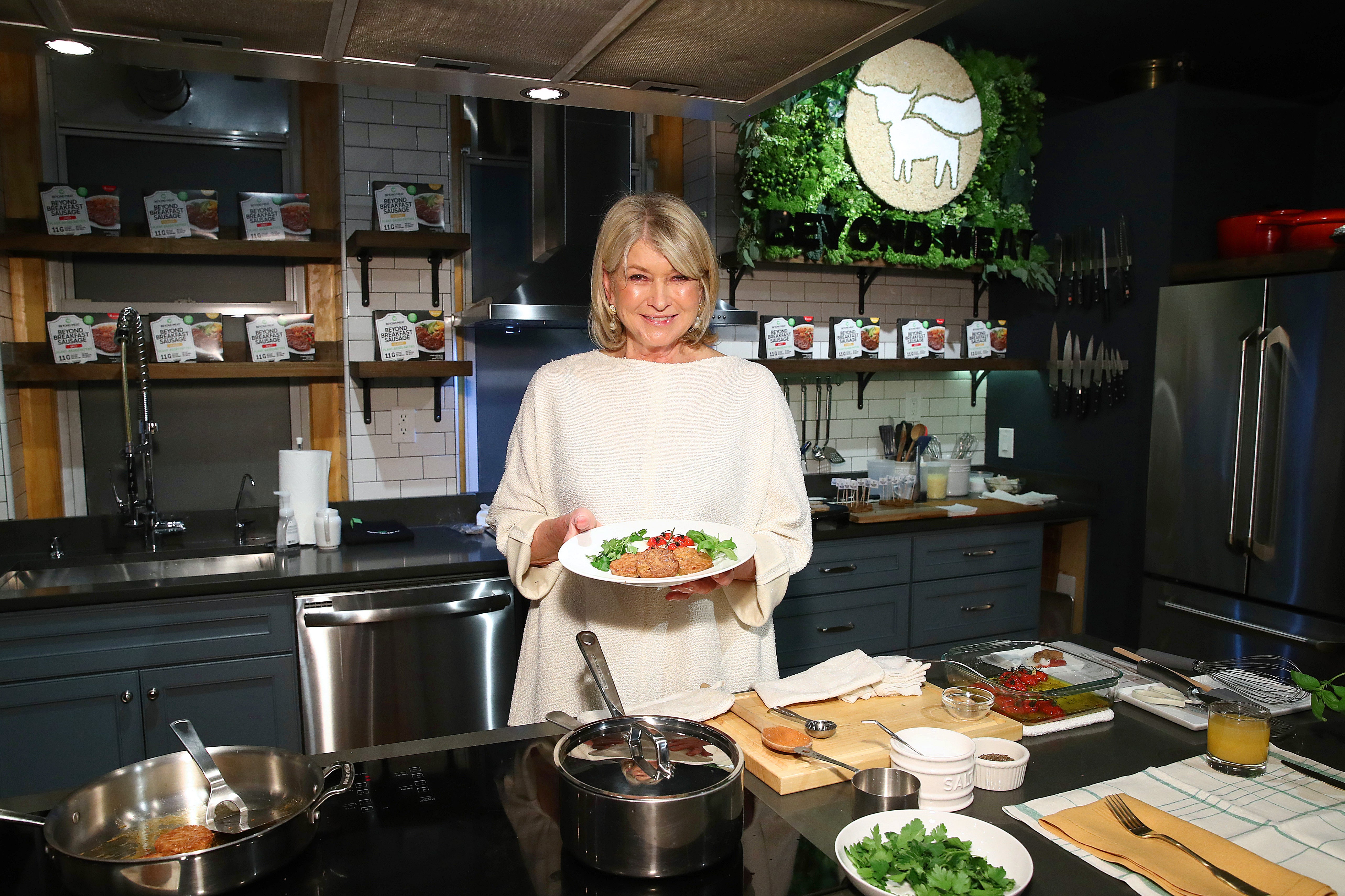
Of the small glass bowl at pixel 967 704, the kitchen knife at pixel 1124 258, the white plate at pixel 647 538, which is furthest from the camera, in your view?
the kitchen knife at pixel 1124 258

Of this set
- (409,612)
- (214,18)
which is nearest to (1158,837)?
(214,18)

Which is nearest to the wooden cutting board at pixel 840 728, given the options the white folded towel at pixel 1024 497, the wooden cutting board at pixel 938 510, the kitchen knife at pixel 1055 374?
the wooden cutting board at pixel 938 510

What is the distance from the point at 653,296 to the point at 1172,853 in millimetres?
1280

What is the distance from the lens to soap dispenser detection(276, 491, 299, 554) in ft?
10.5

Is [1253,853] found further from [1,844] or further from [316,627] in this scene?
[316,627]

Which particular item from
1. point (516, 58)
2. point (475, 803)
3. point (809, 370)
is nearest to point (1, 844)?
point (475, 803)

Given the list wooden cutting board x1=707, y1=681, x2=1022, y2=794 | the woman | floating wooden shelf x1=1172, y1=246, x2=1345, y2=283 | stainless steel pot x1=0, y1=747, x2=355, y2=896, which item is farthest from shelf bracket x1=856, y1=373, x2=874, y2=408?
stainless steel pot x1=0, y1=747, x2=355, y2=896

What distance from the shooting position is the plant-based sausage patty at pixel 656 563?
1587 mm

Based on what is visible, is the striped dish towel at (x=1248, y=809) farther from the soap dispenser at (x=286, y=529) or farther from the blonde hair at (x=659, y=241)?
the soap dispenser at (x=286, y=529)

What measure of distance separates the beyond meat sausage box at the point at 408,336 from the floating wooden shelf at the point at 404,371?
0.05 metres

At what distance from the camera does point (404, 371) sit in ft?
11.2

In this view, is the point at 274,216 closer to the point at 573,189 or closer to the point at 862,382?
the point at 573,189

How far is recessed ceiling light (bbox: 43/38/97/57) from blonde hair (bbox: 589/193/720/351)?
2.96 ft

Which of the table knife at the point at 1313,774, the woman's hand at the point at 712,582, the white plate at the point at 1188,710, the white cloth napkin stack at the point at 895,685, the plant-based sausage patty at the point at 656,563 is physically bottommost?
the table knife at the point at 1313,774
